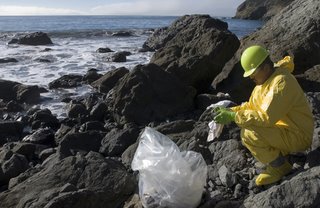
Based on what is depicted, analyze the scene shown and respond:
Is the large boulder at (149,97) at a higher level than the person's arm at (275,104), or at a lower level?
lower

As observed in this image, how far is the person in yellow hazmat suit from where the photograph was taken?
13.4 ft

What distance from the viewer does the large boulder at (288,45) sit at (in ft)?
29.3

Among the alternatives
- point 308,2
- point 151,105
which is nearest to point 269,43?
point 308,2

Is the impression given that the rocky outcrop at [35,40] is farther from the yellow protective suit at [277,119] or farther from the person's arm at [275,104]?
the person's arm at [275,104]

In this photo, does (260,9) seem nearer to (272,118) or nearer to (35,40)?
(35,40)

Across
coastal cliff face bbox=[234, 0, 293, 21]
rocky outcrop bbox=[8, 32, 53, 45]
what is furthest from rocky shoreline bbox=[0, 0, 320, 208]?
coastal cliff face bbox=[234, 0, 293, 21]

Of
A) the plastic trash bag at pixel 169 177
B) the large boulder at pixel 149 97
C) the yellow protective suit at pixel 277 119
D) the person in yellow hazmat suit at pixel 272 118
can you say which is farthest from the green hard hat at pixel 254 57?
the large boulder at pixel 149 97

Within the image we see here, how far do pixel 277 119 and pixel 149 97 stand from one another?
4.66 m

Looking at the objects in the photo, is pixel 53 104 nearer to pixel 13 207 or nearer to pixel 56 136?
pixel 56 136

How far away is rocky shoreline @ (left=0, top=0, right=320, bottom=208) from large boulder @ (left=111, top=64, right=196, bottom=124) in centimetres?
2

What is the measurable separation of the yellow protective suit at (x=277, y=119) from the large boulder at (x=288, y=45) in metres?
4.50

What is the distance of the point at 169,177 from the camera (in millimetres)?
4262

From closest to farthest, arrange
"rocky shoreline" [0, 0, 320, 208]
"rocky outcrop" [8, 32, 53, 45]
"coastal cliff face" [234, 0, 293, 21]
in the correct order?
"rocky shoreline" [0, 0, 320, 208]
"rocky outcrop" [8, 32, 53, 45]
"coastal cliff face" [234, 0, 293, 21]

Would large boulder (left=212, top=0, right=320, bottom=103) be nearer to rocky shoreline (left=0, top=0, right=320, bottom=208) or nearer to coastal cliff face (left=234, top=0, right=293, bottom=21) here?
rocky shoreline (left=0, top=0, right=320, bottom=208)
